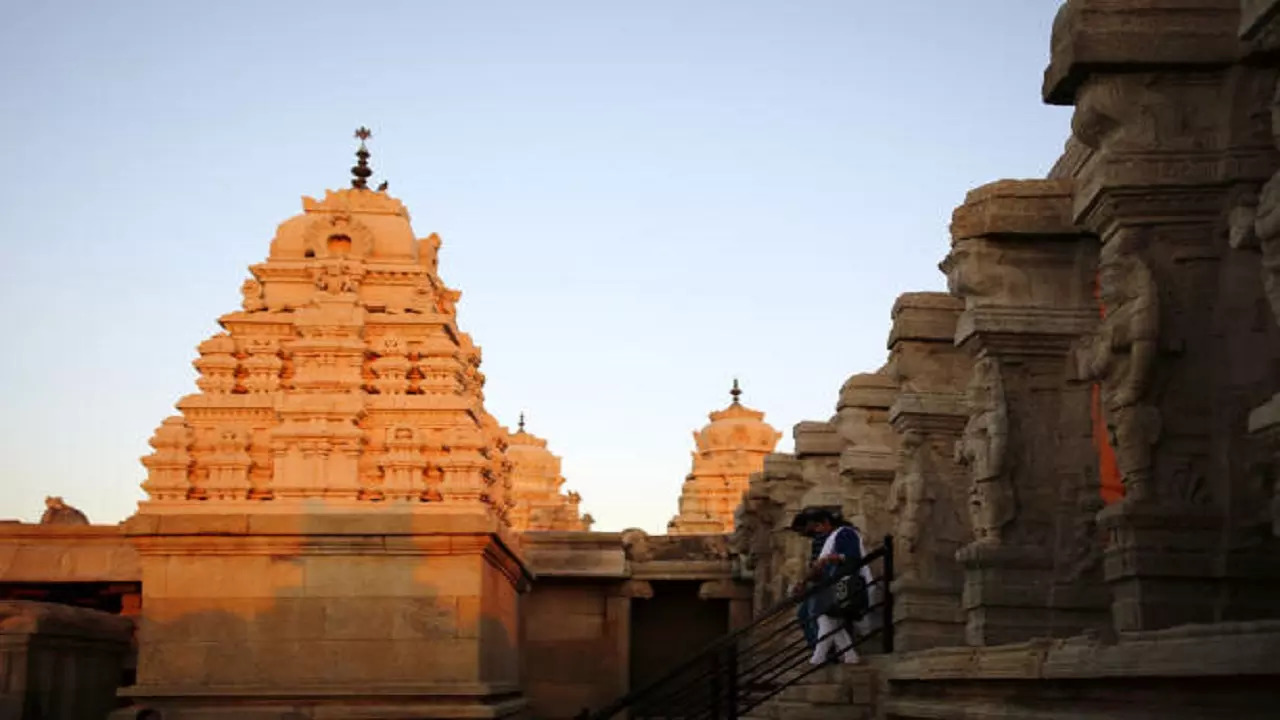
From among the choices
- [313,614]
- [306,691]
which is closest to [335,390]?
[313,614]

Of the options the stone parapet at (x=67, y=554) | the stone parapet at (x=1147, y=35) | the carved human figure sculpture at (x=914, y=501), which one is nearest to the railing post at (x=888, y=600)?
the carved human figure sculpture at (x=914, y=501)

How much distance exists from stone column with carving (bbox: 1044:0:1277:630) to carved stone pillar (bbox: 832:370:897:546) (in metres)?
7.35

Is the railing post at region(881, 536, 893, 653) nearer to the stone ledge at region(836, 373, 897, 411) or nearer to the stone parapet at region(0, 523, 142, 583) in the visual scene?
the stone ledge at region(836, 373, 897, 411)

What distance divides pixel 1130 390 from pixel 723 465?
116 ft

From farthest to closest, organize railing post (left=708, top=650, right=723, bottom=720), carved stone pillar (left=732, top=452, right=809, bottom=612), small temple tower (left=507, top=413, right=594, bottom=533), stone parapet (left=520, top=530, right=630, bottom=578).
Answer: small temple tower (left=507, top=413, right=594, bottom=533), stone parapet (left=520, top=530, right=630, bottom=578), carved stone pillar (left=732, top=452, right=809, bottom=612), railing post (left=708, top=650, right=723, bottom=720)

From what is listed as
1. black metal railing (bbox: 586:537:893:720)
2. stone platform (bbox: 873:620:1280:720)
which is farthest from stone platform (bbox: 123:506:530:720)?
stone platform (bbox: 873:620:1280:720)

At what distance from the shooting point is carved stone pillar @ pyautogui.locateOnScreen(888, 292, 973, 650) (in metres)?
13.0

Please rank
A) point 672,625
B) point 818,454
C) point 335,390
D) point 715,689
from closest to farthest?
point 715,689, point 335,390, point 818,454, point 672,625

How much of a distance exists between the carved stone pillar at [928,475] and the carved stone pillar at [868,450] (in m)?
1.83

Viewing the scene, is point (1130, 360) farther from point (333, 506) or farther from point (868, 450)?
point (333, 506)

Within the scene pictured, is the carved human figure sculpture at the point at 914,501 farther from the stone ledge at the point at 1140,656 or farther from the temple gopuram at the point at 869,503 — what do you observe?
the stone ledge at the point at 1140,656

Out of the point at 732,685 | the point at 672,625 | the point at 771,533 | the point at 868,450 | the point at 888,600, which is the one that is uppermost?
the point at 868,450

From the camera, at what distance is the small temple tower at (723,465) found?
4272cm

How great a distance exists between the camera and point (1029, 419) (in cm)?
1068
